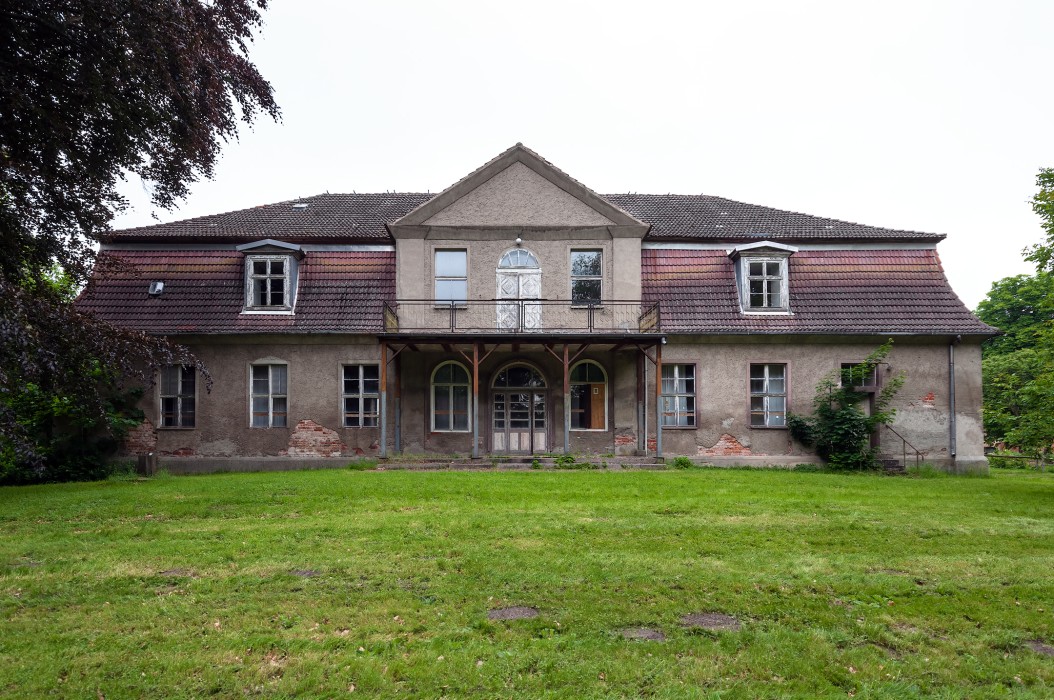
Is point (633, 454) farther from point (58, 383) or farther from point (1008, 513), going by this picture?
point (58, 383)

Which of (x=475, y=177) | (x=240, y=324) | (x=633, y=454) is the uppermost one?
(x=475, y=177)

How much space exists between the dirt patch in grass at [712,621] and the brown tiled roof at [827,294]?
1319 centimetres

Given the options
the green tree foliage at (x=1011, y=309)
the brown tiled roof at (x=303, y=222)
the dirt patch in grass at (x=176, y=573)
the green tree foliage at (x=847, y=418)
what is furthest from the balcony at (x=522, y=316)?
the green tree foliage at (x=1011, y=309)

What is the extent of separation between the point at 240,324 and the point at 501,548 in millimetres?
13302

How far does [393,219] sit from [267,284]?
167 inches

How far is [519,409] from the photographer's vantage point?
730 inches

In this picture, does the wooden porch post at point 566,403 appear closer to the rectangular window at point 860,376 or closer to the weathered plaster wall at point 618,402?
the weathered plaster wall at point 618,402

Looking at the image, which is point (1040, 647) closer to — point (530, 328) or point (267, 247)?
point (530, 328)

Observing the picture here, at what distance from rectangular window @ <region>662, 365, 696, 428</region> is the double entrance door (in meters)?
3.37

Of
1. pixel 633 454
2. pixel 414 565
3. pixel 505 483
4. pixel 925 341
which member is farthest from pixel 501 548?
pixel 925 341

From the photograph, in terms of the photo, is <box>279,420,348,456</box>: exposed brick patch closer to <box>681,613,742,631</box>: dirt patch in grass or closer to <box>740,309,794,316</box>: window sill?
<box>740,309,794,316</box>: window sill

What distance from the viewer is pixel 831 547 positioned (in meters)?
7.38

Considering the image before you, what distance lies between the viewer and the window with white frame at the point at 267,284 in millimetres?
18234

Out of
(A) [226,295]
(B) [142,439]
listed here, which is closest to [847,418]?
(A) [226,295]
